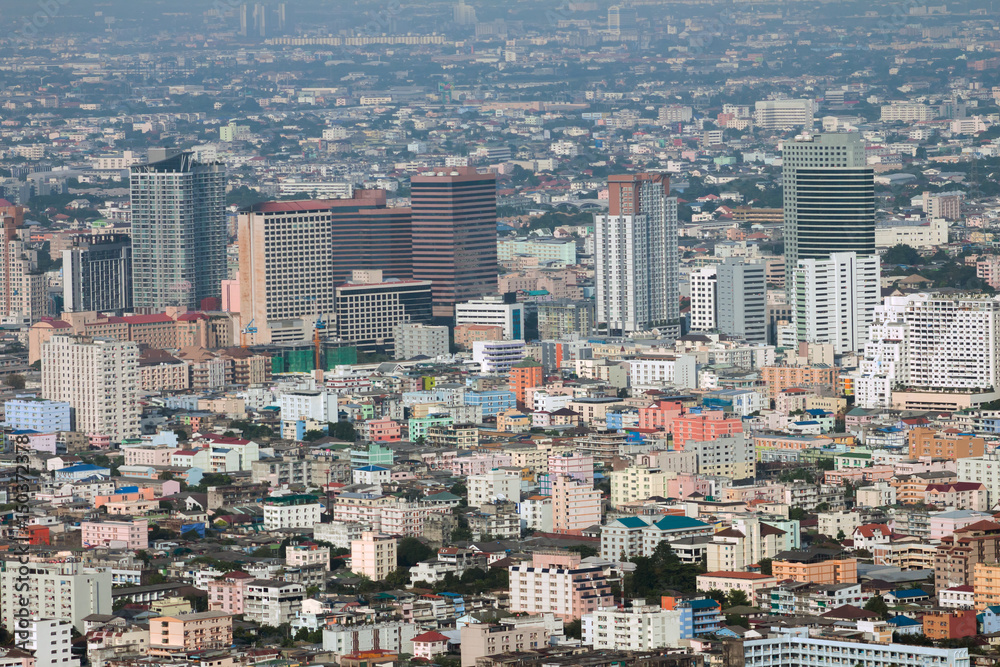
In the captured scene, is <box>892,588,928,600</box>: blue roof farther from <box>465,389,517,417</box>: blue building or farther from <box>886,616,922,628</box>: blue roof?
<box>465,389,517,417</box>: blue building

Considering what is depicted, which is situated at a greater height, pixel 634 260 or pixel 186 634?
pixel 634 260

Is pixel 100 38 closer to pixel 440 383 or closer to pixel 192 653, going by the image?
pixel 440 383

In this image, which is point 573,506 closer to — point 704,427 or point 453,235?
point 704,427

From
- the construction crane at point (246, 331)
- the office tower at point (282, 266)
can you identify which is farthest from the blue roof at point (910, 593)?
the office tower at point (282, 266)

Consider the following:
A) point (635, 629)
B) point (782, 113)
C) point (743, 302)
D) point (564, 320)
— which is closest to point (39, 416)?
point (564, 320)

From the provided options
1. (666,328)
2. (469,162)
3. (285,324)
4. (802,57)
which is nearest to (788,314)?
(666,328)
